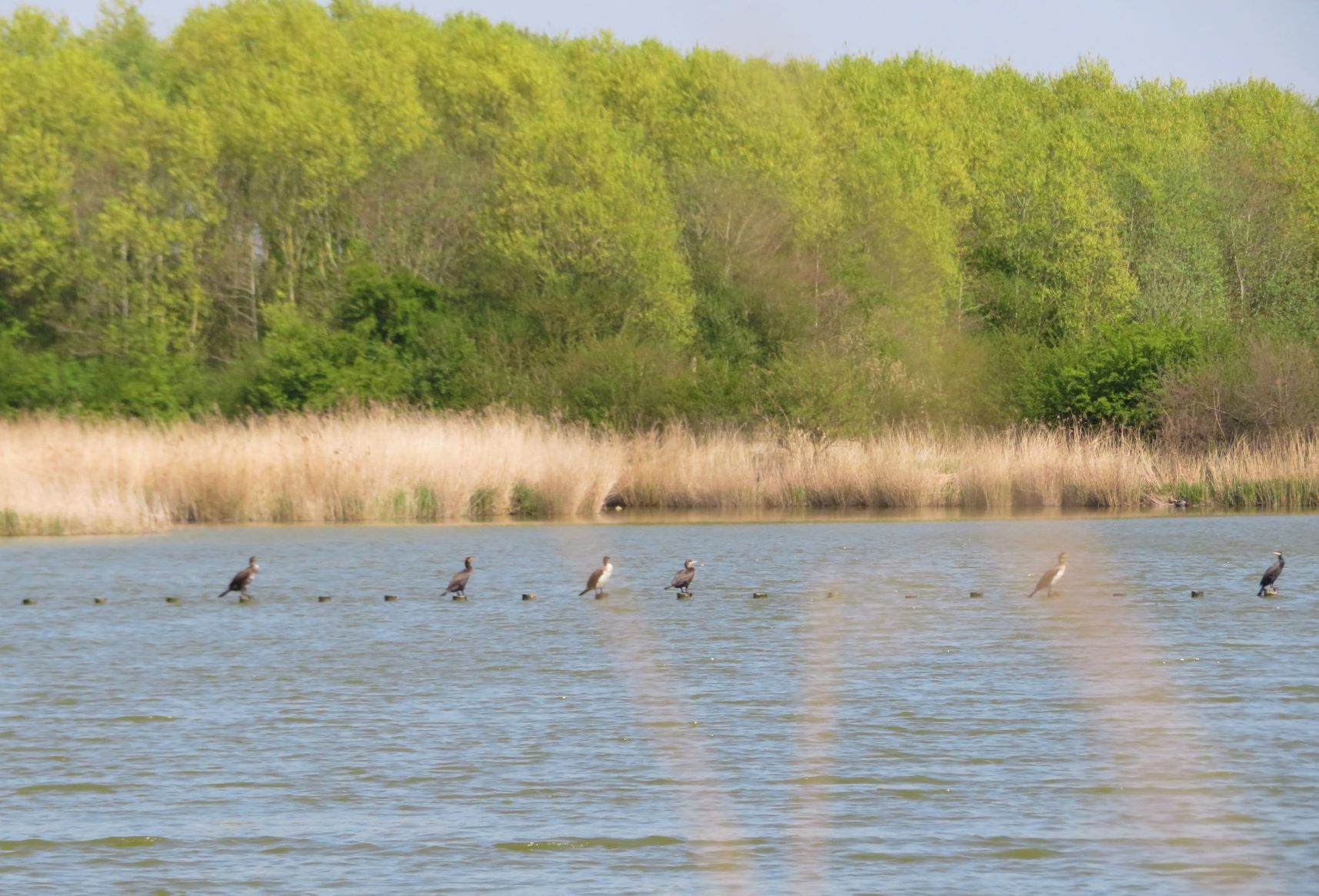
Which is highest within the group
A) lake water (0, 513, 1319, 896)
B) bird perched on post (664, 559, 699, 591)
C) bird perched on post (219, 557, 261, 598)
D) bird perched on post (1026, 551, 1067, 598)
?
bird perched on post (219, 557, 261, 598)

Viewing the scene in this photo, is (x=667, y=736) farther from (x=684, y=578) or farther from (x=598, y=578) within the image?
(x=684, y=578)

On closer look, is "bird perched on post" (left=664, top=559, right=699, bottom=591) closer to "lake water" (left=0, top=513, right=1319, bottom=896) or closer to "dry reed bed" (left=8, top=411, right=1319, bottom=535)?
"lake water" (left=0, top=513, right=1319, bottom=896)

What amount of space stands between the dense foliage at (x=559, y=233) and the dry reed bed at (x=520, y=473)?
7893 mm

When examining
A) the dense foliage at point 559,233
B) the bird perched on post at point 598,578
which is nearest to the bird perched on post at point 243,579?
the bird perched on post at point 598,578

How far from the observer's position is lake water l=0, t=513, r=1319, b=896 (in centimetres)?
870

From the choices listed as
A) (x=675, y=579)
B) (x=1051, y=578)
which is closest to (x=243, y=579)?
(x=675, y=579)

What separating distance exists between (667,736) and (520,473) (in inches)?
878

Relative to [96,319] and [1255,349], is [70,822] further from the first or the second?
[96,319]

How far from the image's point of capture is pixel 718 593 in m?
21.0

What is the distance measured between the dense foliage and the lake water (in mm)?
24657

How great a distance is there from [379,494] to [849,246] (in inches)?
1121

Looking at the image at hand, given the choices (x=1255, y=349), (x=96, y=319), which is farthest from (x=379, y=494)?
(x=96, y=319)

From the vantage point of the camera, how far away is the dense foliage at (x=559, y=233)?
48.2 metres

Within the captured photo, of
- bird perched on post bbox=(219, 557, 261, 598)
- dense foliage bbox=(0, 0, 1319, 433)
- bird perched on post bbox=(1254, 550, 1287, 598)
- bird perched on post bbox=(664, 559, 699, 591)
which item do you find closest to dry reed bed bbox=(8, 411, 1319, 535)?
dense foliage bbox=(0, 0, 1319, 433)
